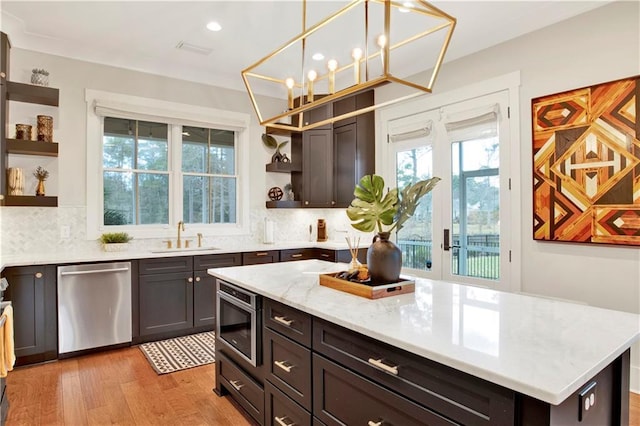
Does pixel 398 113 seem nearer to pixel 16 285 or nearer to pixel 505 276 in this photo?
pixel 505 276

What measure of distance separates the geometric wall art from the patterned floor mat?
10.8ft

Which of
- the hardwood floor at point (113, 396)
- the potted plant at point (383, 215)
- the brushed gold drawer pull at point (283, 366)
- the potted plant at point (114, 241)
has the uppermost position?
the potted plant at point (383, 215)

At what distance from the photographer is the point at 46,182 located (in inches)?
156

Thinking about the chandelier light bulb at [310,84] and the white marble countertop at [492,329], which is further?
the chandelier light bulb at [310,84]

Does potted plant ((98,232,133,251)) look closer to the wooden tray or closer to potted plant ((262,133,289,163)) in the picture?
potted plant ((262,133,289,163))

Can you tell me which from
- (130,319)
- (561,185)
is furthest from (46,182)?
(561,185)

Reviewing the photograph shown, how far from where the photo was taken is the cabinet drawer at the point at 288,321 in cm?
191

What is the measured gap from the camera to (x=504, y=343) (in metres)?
1.28

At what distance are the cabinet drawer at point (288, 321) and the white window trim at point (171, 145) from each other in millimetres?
2902

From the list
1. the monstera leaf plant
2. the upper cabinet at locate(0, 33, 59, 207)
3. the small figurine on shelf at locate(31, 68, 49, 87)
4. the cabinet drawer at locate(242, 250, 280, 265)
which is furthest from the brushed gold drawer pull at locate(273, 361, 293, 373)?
the small figurine on shelf at locate(31, 68, 49, 87)

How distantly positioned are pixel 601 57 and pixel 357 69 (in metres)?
2.27

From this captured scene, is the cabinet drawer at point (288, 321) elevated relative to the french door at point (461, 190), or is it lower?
lower

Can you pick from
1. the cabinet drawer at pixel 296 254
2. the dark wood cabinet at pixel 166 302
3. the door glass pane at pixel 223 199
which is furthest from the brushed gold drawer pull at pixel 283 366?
the door glass pane at pixel 223 199

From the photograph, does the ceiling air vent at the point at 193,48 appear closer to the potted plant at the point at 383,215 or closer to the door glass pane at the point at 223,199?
the door glass pane at the point at 223,199
